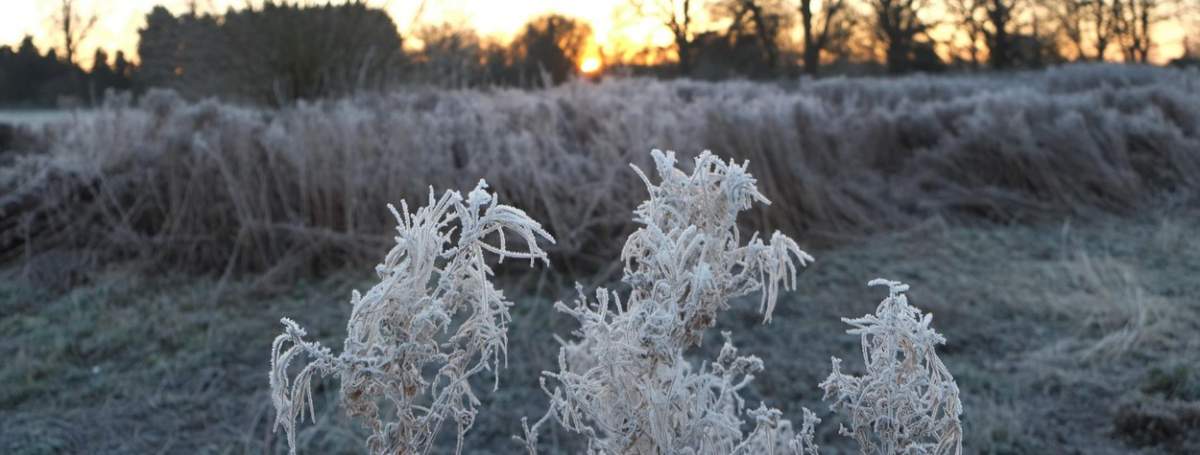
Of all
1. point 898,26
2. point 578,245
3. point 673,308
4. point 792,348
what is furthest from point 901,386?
point 898,26

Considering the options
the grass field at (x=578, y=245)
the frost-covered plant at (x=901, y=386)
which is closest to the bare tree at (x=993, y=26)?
the grass field at (x=578, y=245)

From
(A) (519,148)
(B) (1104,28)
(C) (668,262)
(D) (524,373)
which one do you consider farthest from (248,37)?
(B) (1104,28)

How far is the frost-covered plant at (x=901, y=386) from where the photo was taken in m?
1.09

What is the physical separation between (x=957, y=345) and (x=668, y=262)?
2.52m

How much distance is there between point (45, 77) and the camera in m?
15.1

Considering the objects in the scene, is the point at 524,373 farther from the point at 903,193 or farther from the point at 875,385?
the point at 903,193

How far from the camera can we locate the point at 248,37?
8.97 metres

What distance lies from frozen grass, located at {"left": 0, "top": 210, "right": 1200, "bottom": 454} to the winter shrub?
1.43m

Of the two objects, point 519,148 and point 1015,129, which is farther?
point 1015,129

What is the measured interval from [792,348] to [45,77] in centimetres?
1501

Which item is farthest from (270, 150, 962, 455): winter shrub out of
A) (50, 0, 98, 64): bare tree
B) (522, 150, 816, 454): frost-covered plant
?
(50, 0, 98, 64): bare tree

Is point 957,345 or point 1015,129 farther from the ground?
point 1015,129

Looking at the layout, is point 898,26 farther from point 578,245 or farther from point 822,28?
point 578,245

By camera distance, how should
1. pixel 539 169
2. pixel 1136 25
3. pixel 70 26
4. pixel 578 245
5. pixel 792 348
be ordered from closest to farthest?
pixel 792 348 < pixel 578 245 < pixel 539 169 < pixel 70 26 < pixel 1136 25
